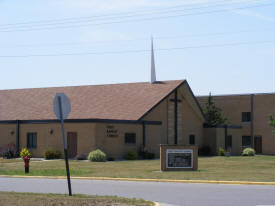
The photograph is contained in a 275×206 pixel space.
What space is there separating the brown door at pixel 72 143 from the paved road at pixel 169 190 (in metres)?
17.3

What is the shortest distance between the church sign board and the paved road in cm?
617

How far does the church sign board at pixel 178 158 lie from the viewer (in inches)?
1086

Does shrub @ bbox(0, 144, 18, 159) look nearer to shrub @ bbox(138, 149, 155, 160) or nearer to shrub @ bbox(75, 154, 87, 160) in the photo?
shrub @ bbox(75, 154, 87, 160)

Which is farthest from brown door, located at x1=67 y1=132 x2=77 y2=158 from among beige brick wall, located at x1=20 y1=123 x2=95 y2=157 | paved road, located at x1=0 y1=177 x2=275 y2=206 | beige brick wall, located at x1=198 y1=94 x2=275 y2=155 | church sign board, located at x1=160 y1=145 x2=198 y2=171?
A: beige brick wall, located at x1=198 y1=94 x2=275 y2=155

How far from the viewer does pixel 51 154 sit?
130 ft

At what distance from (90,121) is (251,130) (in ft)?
81.6

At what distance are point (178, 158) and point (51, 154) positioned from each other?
1446 centimetres

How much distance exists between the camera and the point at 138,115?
42.4 metres

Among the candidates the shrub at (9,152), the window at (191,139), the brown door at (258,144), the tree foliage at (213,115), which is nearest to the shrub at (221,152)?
the window at (191,139)

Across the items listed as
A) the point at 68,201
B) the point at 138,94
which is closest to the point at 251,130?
the point at 138,94

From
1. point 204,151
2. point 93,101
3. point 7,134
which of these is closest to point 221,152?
point 204,151

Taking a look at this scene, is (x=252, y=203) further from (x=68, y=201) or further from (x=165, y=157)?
(x=165, y=157)

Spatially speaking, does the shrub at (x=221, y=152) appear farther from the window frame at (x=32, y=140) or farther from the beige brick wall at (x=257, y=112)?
the window frame at (x=32, y=140)

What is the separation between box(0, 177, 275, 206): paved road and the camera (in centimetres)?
1520
